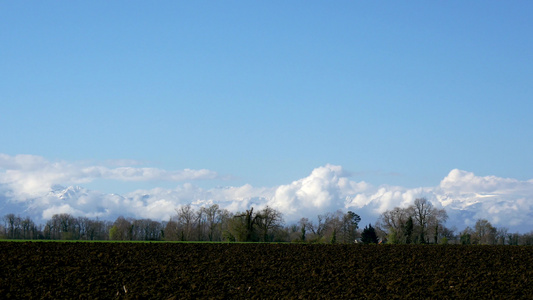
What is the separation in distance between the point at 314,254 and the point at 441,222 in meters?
81.8

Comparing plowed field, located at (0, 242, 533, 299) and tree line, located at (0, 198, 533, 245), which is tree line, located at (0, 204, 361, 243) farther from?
plowed field, located at (0, 242, 533, 299)

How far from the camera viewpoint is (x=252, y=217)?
75.4 meters

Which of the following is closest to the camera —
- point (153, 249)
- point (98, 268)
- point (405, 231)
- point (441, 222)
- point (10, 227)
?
point (98, 268)

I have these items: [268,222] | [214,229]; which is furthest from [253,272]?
[214,229]

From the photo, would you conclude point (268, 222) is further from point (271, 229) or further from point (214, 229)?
point (214, 229)

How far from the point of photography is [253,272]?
3155 centimetres

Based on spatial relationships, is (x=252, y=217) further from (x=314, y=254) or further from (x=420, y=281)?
(x=420, y=281)

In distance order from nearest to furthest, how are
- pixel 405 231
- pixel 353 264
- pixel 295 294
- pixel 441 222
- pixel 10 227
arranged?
pixel 295 294
pixel 353 264
pixel 405 231
pixel 441 222
pixel 10 227

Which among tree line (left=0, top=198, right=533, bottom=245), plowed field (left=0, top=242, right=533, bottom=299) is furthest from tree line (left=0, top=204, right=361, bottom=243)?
plowed field (left=0, top=242, right=533, bottom=299)

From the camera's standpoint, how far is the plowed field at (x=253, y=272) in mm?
26562

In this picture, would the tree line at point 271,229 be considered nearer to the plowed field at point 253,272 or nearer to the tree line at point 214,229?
the tree line at point 214,229

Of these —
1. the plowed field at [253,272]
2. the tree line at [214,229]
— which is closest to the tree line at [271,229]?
the tree line at [214,229]

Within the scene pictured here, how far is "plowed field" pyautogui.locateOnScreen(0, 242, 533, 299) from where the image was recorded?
26562 mm

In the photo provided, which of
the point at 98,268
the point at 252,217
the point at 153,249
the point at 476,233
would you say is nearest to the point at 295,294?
the point at 98,268
